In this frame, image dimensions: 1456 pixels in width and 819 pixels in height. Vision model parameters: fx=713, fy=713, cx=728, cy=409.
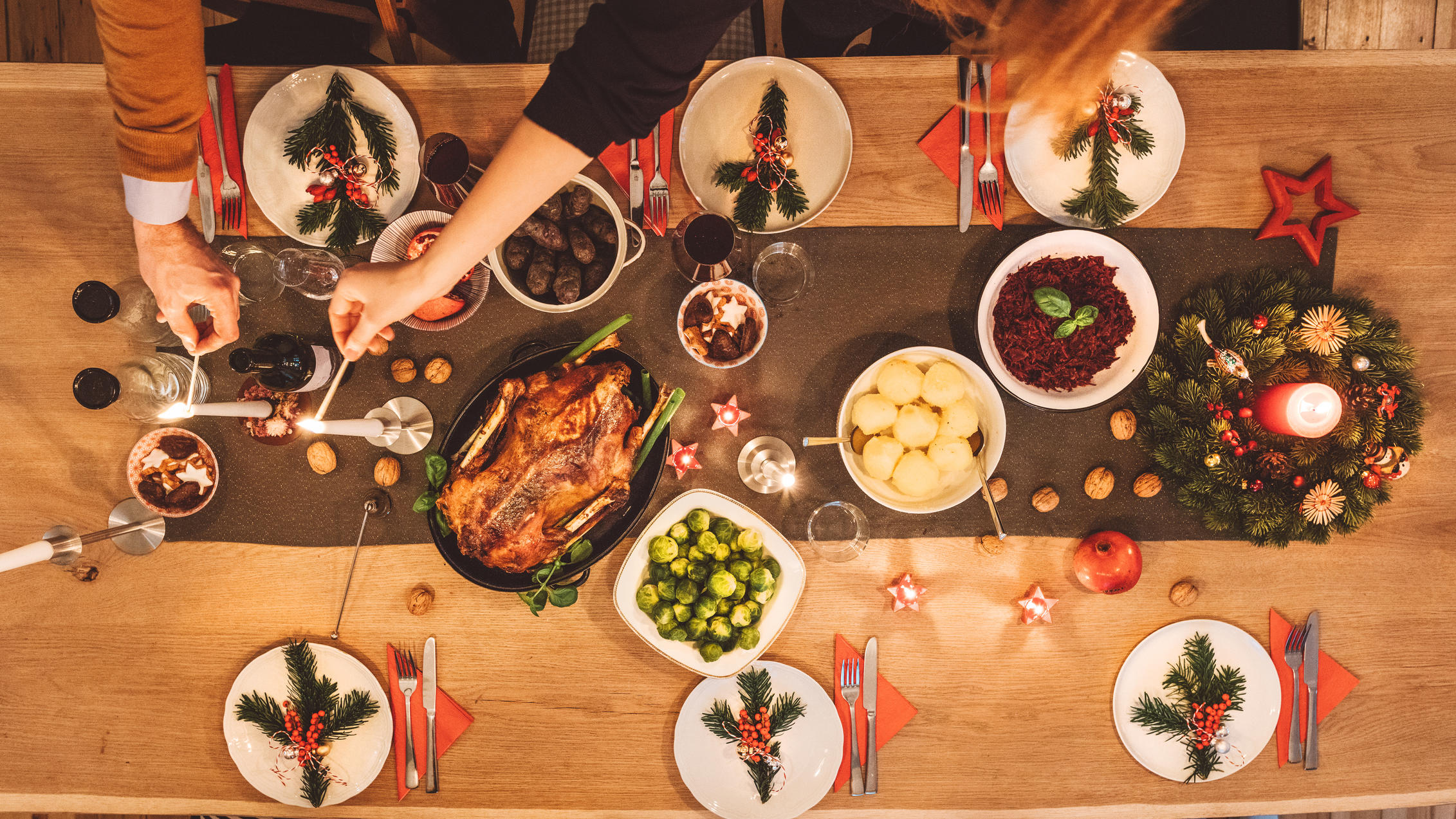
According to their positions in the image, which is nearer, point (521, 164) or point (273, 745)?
point (521, 164)

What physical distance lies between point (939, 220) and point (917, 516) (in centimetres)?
79

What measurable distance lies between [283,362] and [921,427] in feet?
5.06

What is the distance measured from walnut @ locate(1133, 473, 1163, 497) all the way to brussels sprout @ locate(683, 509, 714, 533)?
1.13 meters

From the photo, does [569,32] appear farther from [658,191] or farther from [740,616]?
[740,616]

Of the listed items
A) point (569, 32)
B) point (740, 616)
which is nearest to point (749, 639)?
point (740, 616)

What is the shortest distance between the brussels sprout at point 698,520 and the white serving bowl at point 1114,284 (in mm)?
811

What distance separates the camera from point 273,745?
6.06 feet

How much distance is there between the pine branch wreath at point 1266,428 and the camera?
70.8 inches

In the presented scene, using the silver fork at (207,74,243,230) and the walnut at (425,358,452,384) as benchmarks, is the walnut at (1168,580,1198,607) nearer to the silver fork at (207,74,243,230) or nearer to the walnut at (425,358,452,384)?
the walnut at (425,358,452,384)

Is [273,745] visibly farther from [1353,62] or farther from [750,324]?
[1353,62]

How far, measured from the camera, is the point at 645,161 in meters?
1.85

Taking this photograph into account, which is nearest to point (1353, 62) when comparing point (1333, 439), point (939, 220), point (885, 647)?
point (1333, 439)

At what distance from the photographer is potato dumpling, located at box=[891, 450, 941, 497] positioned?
174cm

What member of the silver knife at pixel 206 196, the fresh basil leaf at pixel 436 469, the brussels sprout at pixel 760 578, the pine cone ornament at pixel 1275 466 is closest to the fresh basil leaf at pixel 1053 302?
the pine cone ornament at pixel 1275 466
